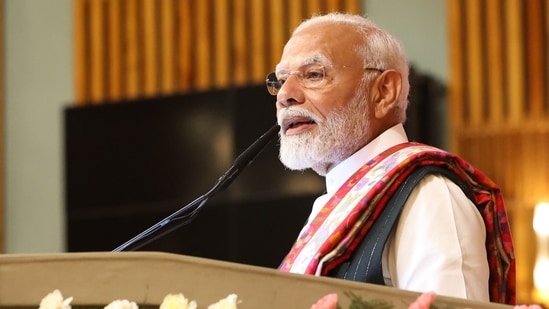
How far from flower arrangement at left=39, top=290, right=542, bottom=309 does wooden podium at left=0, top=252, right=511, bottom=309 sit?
0.02 meters

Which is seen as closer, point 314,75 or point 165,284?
point 165,284

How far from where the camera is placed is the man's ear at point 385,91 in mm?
3016

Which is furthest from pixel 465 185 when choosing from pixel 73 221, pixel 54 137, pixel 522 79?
pixel 54 137

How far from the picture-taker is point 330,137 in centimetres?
294

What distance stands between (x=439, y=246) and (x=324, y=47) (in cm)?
77

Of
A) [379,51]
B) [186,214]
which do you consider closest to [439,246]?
[186,214]

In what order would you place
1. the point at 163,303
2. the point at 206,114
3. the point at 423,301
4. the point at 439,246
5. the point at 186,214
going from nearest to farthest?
the point at 423,301 → the point at 163,303 → the point at 439,246 → the point at 186,214 → the point at 206,114

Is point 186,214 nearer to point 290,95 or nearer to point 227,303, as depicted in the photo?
point 290,95

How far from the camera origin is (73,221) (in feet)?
24.8

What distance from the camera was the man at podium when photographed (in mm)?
2461

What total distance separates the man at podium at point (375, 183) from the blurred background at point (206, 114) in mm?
3539

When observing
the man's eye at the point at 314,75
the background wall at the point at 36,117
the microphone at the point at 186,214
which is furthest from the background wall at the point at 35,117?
the microphone at the point at 186,214

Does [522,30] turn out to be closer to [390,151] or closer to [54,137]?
[54,137]

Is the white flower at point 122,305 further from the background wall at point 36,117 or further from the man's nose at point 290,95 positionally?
the background wall at point 36,117
